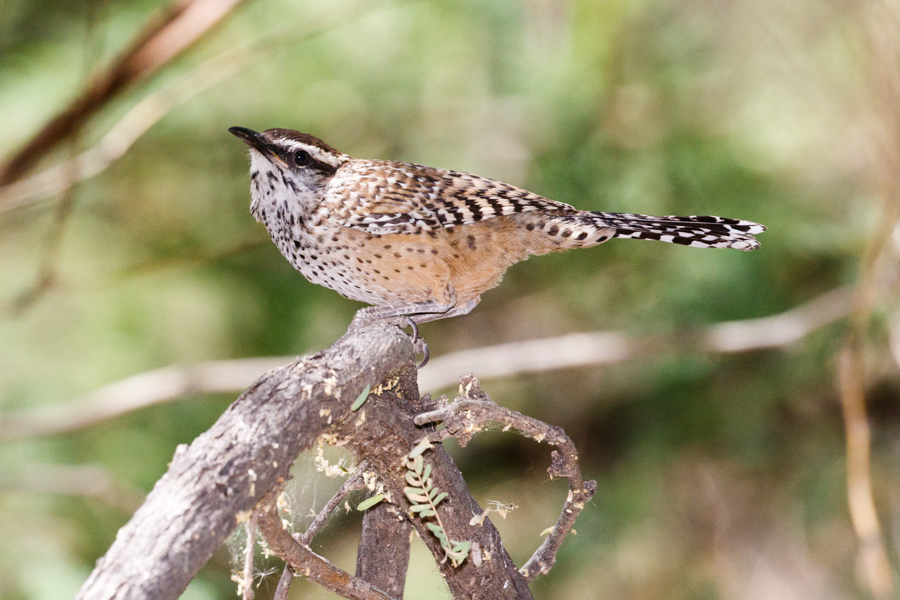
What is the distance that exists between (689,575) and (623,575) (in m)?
0.27

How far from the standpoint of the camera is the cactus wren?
1.84 m

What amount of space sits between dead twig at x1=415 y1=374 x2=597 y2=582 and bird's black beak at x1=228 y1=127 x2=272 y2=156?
2.89 ft

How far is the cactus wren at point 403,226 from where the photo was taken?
184 centimetres

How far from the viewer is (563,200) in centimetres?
295

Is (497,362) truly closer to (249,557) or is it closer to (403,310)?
→ (403,310)

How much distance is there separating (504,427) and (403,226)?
28.3 inches

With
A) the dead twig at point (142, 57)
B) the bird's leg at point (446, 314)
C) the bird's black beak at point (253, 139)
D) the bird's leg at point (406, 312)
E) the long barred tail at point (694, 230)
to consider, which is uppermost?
the dead twig at point (142, 57)

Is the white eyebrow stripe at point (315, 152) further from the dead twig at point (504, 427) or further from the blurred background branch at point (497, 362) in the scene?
the blurred background branch at point (497, 362)

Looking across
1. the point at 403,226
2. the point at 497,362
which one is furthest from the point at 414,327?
the point at 497,362

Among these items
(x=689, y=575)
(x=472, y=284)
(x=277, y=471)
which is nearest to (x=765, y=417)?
(x=689, y=575)

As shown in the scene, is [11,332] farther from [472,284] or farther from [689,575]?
[689,575]

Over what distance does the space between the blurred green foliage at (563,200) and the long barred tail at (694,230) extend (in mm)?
1095

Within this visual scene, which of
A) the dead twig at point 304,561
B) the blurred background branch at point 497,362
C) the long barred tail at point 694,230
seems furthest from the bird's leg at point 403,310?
the blurred background branch at point 497,362

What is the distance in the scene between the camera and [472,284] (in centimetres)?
194
